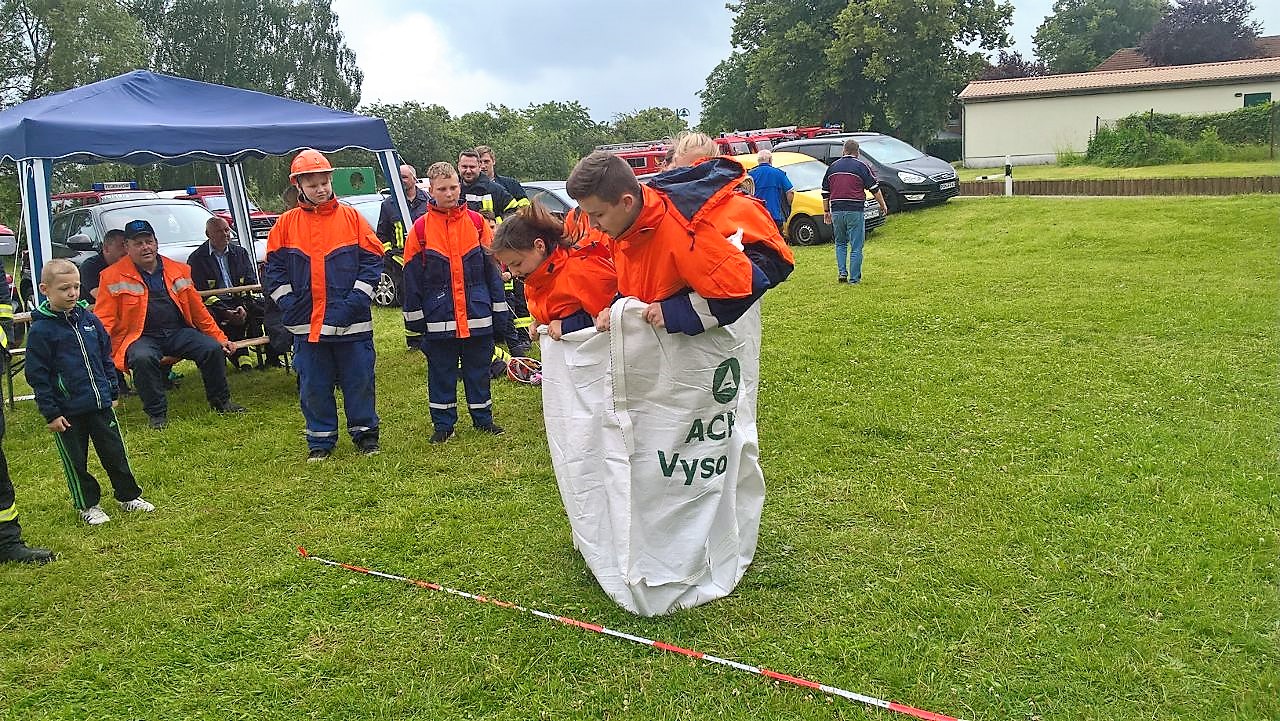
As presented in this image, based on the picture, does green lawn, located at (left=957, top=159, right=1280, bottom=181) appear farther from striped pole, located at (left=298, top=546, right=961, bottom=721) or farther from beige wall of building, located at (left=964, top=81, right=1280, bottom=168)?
striped pole, located at (left=298, top=546, right=961, bottom=721)

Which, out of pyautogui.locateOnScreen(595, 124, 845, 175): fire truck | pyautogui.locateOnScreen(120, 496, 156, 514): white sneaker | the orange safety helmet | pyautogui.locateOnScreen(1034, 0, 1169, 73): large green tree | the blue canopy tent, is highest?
pyautogui.locateOnScreen(1034, 0, 1169, 73): large green tree

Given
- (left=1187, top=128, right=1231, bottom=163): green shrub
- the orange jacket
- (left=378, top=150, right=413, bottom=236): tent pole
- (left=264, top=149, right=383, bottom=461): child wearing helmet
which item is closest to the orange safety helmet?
(left=264, top=149, right=383, bottom=461): child wearing helmet

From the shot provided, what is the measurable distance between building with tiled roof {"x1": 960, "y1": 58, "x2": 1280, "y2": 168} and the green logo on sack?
32013mm

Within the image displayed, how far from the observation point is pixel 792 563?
389cm

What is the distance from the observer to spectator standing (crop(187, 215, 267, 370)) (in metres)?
8.30

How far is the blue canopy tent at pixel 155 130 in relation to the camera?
6641mm

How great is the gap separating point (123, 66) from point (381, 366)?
33057mm

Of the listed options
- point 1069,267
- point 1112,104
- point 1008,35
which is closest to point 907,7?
point 1008,35

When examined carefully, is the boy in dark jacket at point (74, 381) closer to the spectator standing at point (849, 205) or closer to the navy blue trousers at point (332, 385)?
the navy blue trousers at point (332, 385)

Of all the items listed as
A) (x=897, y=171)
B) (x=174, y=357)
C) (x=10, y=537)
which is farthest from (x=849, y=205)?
(x=10, y=537)

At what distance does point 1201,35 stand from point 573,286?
50127 mm

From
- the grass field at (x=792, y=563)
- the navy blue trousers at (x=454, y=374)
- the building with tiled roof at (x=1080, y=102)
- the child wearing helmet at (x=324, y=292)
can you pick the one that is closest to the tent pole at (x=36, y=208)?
the grass field at (x=792, y=563)

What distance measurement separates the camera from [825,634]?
333 cm

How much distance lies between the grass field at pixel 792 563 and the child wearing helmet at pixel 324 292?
1.41 feet
